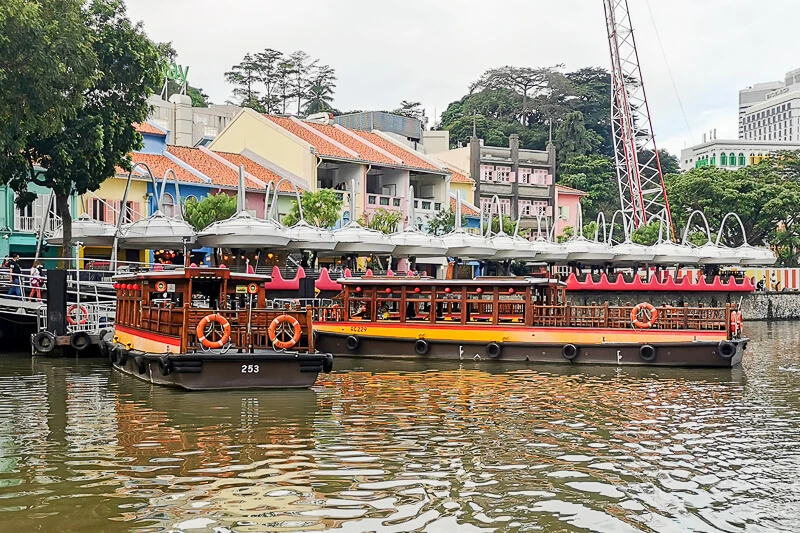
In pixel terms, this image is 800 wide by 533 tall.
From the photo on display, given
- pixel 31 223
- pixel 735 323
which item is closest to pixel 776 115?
pixel 31 223

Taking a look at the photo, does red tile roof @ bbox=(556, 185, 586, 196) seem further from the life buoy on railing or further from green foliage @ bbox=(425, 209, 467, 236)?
the life buoy on railing

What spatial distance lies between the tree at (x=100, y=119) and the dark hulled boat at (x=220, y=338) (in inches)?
286

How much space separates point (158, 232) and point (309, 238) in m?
4.97

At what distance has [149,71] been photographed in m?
28.1

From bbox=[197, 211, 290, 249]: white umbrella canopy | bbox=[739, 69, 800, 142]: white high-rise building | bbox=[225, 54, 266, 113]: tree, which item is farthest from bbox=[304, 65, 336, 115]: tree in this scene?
bbox=[739, 69, 800, 142]: white high-rise building

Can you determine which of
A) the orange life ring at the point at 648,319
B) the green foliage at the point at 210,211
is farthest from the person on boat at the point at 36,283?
the orange life ring at the point at 648,319

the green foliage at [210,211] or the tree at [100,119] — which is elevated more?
the tree at [100,119]

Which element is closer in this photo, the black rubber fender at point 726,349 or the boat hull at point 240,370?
the boat hull at point 240,370

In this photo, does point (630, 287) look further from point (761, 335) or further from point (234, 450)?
point (234, 450)

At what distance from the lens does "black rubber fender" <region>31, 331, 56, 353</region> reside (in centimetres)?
2516

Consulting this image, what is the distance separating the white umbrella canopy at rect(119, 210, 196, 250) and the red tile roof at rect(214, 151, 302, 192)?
15.4 m

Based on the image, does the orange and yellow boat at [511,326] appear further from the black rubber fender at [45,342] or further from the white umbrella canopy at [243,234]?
the black rubber fender at [45,342]

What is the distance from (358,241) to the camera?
109ft

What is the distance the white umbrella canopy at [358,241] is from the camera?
109ft
